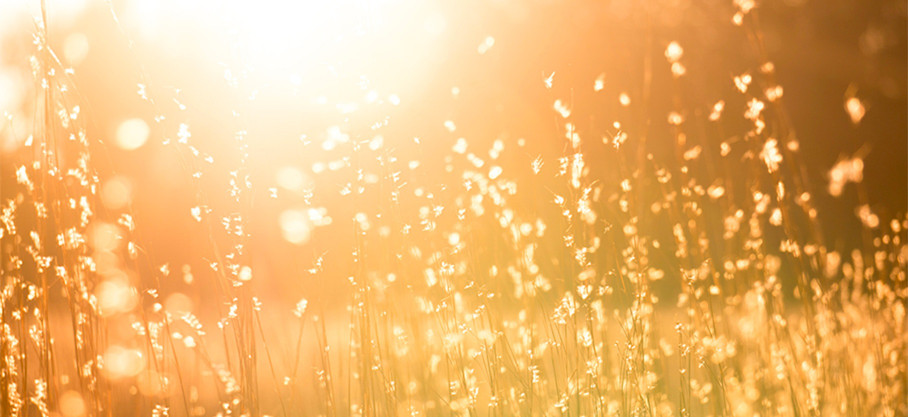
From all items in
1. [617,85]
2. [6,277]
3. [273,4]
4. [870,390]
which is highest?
[617,85]

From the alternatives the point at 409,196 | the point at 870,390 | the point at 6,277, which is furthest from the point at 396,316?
the point at 870,390

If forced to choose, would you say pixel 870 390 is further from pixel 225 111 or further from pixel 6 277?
pixel 6 277

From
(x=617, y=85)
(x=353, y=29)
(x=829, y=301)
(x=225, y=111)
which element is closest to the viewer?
(x=225, y=111)

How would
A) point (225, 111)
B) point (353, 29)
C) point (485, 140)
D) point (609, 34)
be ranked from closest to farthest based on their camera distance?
1. point (225, 111)
2. point (353, 29)
3. point (485, 140)
4. point (609, 34)

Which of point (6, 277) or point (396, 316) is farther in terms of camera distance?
point (396, 316)

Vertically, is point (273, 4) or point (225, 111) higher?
point (273, 4)

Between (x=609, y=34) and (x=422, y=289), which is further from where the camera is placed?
(x=609, y=34)

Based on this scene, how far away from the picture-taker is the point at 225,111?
1530mm

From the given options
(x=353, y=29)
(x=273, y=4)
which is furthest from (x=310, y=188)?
(x=273, y=4)

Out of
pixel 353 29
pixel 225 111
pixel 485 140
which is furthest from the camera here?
pixel 485 140

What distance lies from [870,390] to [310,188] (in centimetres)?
150

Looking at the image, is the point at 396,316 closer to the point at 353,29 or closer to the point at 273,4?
the point at 353,29

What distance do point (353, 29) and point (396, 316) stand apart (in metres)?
0.68

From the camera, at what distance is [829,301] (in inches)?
68.5
